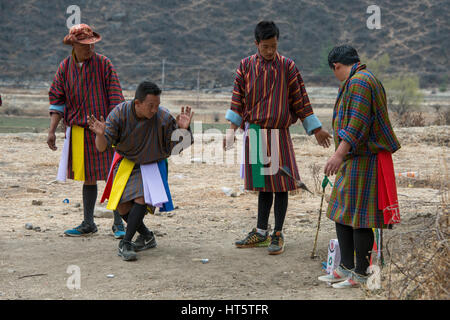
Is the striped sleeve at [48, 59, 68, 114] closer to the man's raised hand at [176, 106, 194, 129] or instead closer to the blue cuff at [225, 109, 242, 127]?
the man's raised hand at [176, 106, 194, 129]

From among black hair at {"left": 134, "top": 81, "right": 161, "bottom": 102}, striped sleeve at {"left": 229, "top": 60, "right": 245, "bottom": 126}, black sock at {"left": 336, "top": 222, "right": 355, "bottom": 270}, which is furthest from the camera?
striped sleeve at {"left": 229, "top": 60, "right": 245, "bottom": 126}

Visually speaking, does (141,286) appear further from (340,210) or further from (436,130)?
(436,130)

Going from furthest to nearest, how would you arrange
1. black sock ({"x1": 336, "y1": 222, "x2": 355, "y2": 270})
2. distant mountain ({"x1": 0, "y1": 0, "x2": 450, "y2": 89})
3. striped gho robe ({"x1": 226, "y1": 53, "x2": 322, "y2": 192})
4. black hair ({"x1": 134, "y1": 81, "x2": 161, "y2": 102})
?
distant mountain ({"x1": 0, "y1": 0, "x2": 450, "y2": 89}) → striped gho robe ({"x1": 226, "y1": 53, "x2": 322, "y2": 192}) → black hair ({"x1": 134, "y1": 81, "x2": 161, "y2": 102}) → black sock ({"x1": 336, "y1": 222, "x2": 355, "y2": 270})

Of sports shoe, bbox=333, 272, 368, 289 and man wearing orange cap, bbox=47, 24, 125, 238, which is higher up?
man wearing orange cap, bbox=47, 24, 125, 238

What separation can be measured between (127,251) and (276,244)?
1.22 m

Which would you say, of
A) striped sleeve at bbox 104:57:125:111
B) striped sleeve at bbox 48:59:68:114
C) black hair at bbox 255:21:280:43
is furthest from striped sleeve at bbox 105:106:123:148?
black hair at bbox 255:21:280:43

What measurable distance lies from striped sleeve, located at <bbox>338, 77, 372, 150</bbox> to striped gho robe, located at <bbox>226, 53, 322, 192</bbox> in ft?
4.01

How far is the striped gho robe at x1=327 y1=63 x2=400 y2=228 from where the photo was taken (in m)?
3.98

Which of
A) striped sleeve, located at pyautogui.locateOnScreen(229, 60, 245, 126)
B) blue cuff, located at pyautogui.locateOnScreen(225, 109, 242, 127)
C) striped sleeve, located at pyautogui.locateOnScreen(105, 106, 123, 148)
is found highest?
striped sleeve, located at pyautogui.locateOnScreen(229, 60, 245, 126)

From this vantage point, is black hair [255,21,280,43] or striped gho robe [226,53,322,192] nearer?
black hair [255,21,280,43]

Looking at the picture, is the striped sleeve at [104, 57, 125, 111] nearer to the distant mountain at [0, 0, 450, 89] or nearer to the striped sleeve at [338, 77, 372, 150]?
the striped sleeve at [338, 77, 372, 150]

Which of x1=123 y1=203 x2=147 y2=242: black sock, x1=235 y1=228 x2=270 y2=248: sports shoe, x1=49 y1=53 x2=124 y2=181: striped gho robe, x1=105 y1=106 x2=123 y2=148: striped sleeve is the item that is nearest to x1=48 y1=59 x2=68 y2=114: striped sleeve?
x1=49 y1=53 x2=124 y2=181: striped gho robe

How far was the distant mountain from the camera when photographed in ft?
130

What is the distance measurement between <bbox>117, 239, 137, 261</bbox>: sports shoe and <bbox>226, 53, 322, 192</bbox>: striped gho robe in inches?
42.4
